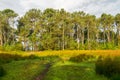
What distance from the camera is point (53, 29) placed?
300 ft

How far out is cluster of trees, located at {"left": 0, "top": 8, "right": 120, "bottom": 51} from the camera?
8700cm

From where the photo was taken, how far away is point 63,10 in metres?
94.8

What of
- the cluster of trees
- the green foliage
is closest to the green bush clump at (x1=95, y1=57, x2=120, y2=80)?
the green foliage

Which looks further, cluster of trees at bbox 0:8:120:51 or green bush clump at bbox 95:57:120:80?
cluster of trees at bbox 0:8:120:51

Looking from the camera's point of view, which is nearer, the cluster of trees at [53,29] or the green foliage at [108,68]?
the green foliage at [108,68]

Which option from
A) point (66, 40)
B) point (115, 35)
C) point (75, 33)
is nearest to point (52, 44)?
point (66, 40)

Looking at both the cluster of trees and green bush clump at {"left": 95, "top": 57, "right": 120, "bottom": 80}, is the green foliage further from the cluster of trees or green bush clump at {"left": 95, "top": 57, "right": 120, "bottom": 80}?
the cluster of trees

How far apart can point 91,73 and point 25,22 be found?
8250cm

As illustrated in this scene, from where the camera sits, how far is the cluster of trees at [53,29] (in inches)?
3425

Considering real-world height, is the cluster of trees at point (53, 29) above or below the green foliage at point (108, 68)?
above

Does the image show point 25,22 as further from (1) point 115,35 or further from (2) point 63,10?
(1) point 115,35

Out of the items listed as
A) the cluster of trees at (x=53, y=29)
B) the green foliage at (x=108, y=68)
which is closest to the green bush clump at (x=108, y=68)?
the green foliage at (x=108, y=68)

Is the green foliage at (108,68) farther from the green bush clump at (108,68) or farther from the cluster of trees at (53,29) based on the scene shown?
the cluster of trees at (53,29)

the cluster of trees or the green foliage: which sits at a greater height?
the cluster of trees
